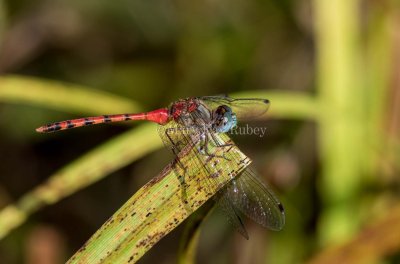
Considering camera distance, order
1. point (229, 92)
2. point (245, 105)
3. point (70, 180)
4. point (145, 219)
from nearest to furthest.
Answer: point (145, 219) < point (70, 180) < point (245, 105) < point (229, 92)

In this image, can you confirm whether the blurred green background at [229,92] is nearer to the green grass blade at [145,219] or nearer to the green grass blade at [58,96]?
the green grass blade at [58,96]

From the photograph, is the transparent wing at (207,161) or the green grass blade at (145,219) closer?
the green grass blade at (145,219)

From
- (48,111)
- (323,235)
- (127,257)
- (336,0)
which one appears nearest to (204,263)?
(323,235)

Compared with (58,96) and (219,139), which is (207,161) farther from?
(58,96)

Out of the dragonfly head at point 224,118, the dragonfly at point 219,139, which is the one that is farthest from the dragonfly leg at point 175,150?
the dragonfly head at point 224,118

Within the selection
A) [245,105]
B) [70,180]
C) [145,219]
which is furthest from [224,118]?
[145,219]

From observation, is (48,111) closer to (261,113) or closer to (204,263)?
(204,263)
